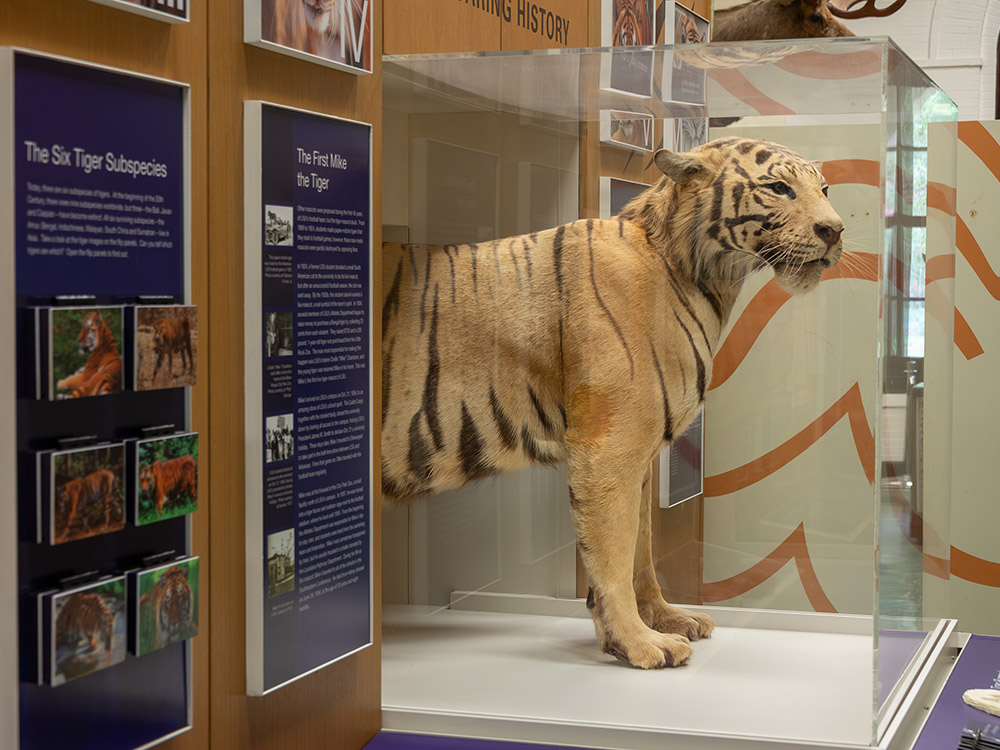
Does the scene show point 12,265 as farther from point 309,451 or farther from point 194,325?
point 309,451

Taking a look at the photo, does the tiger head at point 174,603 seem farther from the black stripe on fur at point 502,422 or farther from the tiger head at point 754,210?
the tiger head at point 754,210

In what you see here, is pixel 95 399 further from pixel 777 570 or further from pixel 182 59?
pixel 777 570

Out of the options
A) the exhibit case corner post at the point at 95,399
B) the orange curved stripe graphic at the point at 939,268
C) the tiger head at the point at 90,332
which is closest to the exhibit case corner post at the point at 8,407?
the exhibit case corner post at the point at 95,399

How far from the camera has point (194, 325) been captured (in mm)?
2006

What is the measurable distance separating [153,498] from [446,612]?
46.1 inches

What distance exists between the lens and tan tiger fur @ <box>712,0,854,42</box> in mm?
4820

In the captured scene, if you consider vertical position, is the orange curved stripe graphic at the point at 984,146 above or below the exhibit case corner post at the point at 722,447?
above

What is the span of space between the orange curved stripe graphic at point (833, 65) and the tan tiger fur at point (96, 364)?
149 centimetres

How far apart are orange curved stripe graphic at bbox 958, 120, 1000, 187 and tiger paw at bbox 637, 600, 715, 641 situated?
312cm

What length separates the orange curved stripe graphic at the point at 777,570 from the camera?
101 inches

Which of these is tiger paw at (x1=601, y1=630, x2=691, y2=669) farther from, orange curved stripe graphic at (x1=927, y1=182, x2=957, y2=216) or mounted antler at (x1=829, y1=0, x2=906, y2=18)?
mounted antler at (x1=829, y1=0, x2=906, y2=18)

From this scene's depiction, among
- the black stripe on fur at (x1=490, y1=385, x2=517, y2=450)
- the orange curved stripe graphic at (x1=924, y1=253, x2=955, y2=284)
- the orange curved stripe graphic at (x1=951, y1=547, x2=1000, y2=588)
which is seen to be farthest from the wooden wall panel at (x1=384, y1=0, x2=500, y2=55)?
the orange curved stripe graphic at (x1=951, y1=547, x2=1000, y2=588)

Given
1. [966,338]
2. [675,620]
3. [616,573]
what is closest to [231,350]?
[616,573]

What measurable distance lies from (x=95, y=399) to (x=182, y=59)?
0.62 m
